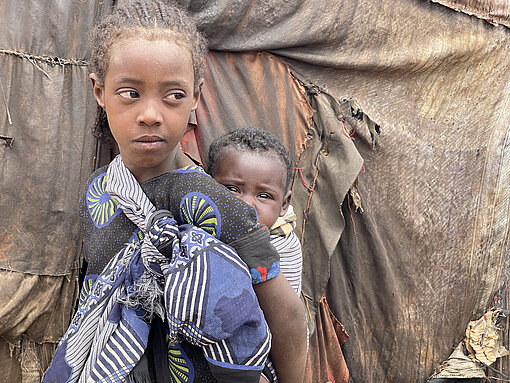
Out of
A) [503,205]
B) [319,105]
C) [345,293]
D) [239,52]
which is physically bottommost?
[345,293]

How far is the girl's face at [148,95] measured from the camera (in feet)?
4.43

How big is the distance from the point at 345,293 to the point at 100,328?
1374 mm

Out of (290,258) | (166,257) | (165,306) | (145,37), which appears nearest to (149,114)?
(145,37)

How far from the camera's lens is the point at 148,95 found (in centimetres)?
137

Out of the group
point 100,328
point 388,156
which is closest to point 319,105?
point 388,156

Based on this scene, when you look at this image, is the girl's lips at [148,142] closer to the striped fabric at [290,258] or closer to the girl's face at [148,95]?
the girl's face at [148,95]

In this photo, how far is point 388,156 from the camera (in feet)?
8.38

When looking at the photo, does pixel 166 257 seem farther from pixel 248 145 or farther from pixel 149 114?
pixel 248 145

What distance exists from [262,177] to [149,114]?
58 centimetres

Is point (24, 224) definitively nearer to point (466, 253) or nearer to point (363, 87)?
point (363, 87)

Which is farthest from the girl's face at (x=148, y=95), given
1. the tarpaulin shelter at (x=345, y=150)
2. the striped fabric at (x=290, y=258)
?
the tarpaulin shelter at (x=345, y=150)

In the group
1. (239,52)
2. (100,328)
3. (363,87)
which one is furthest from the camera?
(363,87)

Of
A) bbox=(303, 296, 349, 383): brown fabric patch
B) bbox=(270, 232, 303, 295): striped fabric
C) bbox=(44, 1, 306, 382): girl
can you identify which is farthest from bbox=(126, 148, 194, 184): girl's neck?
bbox=(303, 296, 349, 383): brown fabric patch

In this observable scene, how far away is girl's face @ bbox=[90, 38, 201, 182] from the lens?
4.43 ft
